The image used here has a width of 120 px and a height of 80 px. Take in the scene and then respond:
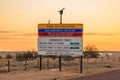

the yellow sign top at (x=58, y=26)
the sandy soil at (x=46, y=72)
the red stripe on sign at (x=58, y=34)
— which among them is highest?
the yellow sign top at (x=58, y=26)

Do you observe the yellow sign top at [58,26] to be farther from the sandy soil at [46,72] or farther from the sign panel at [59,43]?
the sandy soil at [46,72]

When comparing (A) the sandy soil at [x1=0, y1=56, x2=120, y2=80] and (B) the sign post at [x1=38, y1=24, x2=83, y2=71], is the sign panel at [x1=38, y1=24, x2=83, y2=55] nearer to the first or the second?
(B) the sign post at [x1=38, y1=24, x2=83, y2=71]

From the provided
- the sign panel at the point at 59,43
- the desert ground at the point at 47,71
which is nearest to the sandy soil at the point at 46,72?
the desert ground at the point at 47,71

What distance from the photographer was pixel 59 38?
138 ft

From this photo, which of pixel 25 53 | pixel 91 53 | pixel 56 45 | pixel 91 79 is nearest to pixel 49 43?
pixel 56 45

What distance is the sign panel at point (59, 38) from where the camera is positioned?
4194 centimetres

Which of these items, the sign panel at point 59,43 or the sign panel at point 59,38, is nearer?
the sign panel at point 59,38

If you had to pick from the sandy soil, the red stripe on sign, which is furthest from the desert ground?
the red stripe on sign

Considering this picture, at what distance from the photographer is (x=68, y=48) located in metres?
42.3

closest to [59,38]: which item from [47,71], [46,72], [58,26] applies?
[58,26]

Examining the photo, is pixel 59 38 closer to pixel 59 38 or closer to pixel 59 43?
pixel 59 38

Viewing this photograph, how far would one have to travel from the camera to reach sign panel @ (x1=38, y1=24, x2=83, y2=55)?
138 ft

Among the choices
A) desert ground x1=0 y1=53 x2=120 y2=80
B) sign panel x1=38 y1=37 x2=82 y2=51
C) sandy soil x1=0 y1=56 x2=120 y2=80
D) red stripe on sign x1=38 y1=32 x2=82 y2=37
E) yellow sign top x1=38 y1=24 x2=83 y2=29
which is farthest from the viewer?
sign panel x1=38 y1=37 x2=82 y2=51

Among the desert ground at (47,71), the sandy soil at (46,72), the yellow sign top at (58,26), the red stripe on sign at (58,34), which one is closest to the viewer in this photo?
the sandy soil at (46,72)
